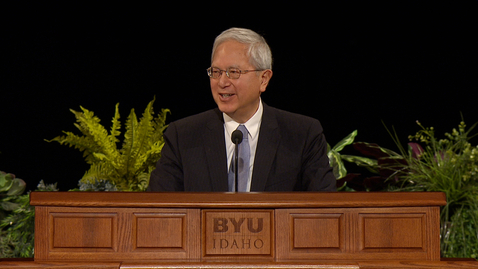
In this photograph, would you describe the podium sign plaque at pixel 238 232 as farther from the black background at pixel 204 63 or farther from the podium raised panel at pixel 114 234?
the black background at pixel 204 63

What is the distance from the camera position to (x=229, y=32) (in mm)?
2539

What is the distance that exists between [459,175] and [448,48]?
3.89 feet

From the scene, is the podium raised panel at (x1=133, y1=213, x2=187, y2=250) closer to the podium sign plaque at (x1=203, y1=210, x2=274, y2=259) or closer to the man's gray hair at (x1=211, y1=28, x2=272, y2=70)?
the podium sign plaque at (x1=203, y1=210, x2=274, y2=259)

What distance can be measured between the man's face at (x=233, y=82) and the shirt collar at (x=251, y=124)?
0.05 meters

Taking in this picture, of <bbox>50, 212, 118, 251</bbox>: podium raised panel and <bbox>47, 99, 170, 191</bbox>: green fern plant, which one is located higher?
<bbox>47, 99, 170, 191</bbox>: green fern plant

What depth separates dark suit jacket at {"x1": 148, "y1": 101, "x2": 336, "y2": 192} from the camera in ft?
7.96

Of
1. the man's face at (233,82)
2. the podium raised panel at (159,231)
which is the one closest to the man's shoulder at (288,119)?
the man's face at (233,82)

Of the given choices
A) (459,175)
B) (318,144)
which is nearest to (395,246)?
(318,144)

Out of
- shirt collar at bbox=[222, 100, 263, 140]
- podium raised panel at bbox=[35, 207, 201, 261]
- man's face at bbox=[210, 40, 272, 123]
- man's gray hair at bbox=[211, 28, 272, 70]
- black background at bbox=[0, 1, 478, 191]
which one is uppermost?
black background at bbox=[0, 1, 478, 191]

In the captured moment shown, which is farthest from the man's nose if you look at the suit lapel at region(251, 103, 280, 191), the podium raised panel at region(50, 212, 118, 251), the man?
the podium raised panel at region(50, 212, 118, 251)

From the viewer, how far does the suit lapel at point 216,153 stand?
2.39 m

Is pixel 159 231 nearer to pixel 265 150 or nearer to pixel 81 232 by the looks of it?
pixel 81 232

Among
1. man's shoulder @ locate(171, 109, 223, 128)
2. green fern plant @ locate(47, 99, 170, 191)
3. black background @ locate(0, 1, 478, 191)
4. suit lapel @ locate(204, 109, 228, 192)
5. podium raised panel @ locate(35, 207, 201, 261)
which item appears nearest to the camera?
podium raised panel @ locate(35, 207, 201, 261)

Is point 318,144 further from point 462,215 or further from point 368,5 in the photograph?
point 368,5
